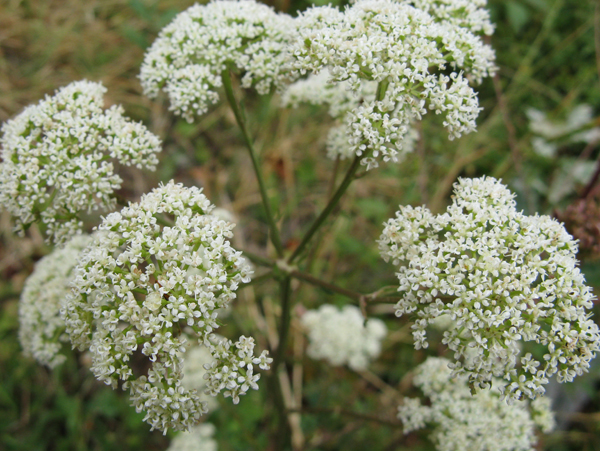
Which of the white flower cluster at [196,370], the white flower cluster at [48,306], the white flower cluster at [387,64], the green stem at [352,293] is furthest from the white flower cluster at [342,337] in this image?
the white flower cluster at [387,64]

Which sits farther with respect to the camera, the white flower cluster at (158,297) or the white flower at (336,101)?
the white flower at (336,101)

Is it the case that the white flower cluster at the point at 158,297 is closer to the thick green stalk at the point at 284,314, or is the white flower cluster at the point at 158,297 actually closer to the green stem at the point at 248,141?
the green stem at the point at 248,141

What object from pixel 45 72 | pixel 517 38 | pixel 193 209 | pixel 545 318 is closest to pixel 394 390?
pixel 545 318

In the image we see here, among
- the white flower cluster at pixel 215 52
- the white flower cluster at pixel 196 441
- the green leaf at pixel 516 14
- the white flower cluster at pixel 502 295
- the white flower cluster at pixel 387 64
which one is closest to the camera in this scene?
the white flower cluster at pixel 502 295

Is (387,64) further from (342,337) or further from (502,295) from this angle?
(342,337)

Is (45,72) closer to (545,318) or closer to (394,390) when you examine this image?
(394,390)

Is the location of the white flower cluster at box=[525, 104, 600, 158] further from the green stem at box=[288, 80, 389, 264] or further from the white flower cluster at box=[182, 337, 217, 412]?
the white flower cluster at box=[182, 337, 217, 412]

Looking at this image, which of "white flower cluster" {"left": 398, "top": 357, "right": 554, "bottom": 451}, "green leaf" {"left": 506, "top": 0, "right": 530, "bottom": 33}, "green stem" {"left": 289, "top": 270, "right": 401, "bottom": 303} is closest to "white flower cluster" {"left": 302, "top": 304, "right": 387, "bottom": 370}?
"white flower cluster" {"left": 398, "top": 357, "right": 554, "bottom": 451}
